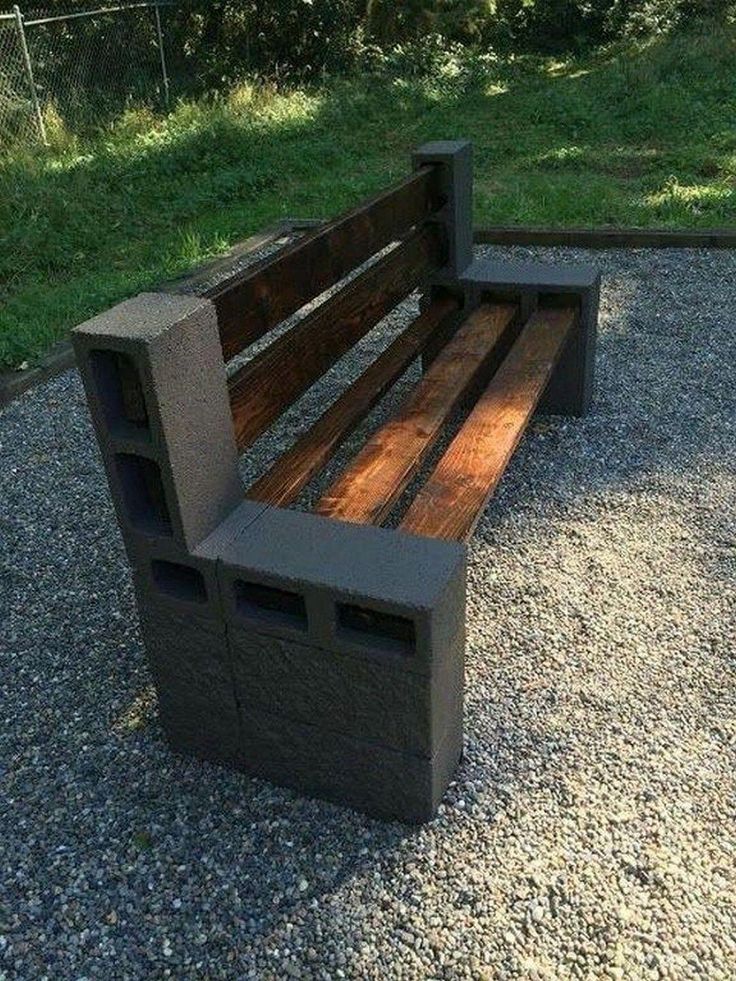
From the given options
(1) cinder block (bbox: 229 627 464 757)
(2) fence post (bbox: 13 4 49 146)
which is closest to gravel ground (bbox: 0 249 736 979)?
(1) cinder block (bbox: 229 627 464 757)

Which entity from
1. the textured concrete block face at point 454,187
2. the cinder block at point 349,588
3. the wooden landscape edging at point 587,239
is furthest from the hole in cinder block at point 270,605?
the wooden landscape edging at point 587,239

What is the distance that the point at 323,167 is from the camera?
28.7ft

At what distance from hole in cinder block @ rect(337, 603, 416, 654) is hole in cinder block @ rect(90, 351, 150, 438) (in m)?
0.58

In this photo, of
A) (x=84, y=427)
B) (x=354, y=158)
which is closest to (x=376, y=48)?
(x=354, y=158)

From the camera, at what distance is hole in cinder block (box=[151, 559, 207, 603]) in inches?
81.9

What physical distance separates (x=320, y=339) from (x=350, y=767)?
130 cm

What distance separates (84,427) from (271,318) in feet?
6.98

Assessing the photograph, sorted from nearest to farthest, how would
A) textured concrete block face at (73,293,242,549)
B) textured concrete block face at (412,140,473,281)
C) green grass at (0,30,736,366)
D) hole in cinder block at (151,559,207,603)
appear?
1. textured concrete block face at (73,293,242,549)
2. hole in cinder block at (151,559,207,603)
3. textured concrete block face at (412,140,473,281)
4. green grass at (0,30,736,366)

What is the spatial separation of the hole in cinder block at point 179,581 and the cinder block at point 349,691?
125mm

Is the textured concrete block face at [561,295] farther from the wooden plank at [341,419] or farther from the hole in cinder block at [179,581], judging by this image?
the hole in cinder block at [179,581]

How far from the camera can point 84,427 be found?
166 inches

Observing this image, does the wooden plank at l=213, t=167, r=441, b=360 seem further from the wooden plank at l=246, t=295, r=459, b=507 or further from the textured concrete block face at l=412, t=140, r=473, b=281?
the wooden plank at l=246, t=295, r=459, b=507

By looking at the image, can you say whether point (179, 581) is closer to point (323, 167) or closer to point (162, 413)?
point (162, 413)

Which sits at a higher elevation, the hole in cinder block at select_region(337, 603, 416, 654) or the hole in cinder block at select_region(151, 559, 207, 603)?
the hole in cinder block at select_region(151, 559, 207, 603)
